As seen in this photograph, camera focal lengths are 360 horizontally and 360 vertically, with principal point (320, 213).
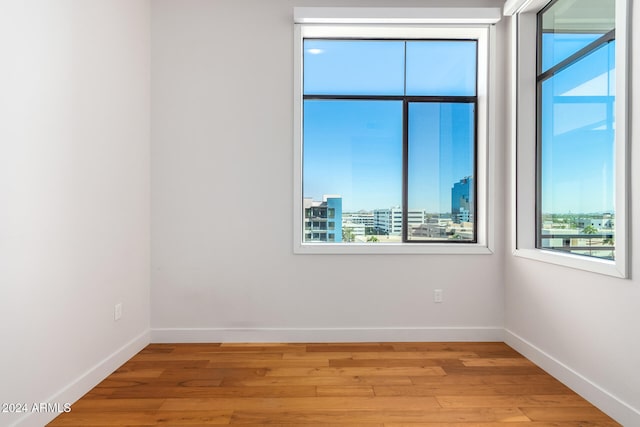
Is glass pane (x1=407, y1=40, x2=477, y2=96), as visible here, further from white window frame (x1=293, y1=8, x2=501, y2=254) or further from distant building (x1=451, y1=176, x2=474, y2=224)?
distant building (x1=451, y1=176, x2=474, y2=224)

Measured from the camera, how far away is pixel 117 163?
101 inches

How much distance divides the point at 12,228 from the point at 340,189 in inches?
90.8

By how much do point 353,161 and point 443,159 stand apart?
813 mm

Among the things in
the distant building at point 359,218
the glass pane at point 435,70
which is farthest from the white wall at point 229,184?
the distant building at point 359,218

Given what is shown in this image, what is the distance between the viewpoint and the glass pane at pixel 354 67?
326cm

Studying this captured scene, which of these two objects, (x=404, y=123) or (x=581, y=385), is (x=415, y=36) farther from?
(x=581, y=385)

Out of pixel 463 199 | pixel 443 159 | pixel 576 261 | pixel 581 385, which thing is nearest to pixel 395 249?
pixel 463 199

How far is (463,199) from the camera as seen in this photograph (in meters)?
3.27

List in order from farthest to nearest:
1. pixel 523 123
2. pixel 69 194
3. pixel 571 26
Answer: pixel 523 123 → pixel 571 26 → pixel 69 194

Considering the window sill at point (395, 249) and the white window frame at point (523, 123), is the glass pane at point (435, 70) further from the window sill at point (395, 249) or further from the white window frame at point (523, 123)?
the window sill at point (395, 249)

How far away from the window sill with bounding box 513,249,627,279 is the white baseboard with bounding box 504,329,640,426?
66 cm

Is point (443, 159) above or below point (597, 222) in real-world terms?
above

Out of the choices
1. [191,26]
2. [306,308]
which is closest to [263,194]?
[306,308]

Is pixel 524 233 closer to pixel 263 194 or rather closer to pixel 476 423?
pixel 476 423
